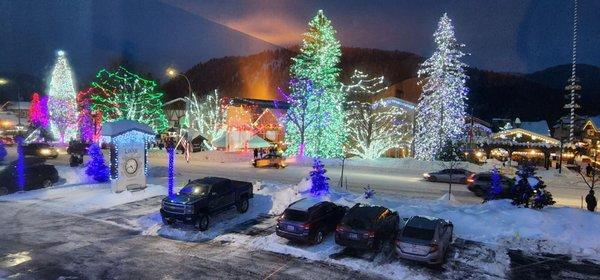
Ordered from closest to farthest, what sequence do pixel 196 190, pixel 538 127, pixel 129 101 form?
1. pixel 196 190
2. pixel 129 101
3. pixel 538 127

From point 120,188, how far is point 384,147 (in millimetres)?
30302

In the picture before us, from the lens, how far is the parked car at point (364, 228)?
47.3 ft

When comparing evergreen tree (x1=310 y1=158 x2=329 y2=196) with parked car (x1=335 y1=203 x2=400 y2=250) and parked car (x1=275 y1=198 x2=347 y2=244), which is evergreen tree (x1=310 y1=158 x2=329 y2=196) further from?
parked car (x1=335 y1=203 x2=400 y2=250)

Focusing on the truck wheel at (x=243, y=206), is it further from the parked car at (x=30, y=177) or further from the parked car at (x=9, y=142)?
the parked car at (x=9, y=142)

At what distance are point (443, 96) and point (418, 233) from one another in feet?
107

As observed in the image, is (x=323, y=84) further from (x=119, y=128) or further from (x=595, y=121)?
(x=595, y=121)

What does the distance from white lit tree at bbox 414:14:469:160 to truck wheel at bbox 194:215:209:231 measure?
31098 mm

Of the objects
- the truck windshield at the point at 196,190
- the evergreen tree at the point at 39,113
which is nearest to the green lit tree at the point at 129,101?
the evergreen tree at the point at 39,113

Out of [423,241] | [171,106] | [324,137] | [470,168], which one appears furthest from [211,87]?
[423,241]

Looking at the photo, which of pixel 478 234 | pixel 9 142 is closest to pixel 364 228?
pixel 478 234

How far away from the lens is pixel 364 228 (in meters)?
14.6

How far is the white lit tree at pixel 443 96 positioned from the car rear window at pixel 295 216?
30.9 meters

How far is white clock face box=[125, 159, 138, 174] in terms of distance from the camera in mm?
24734

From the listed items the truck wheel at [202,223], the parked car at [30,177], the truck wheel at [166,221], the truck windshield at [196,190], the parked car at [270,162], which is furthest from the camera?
the parked car at [270,162]
